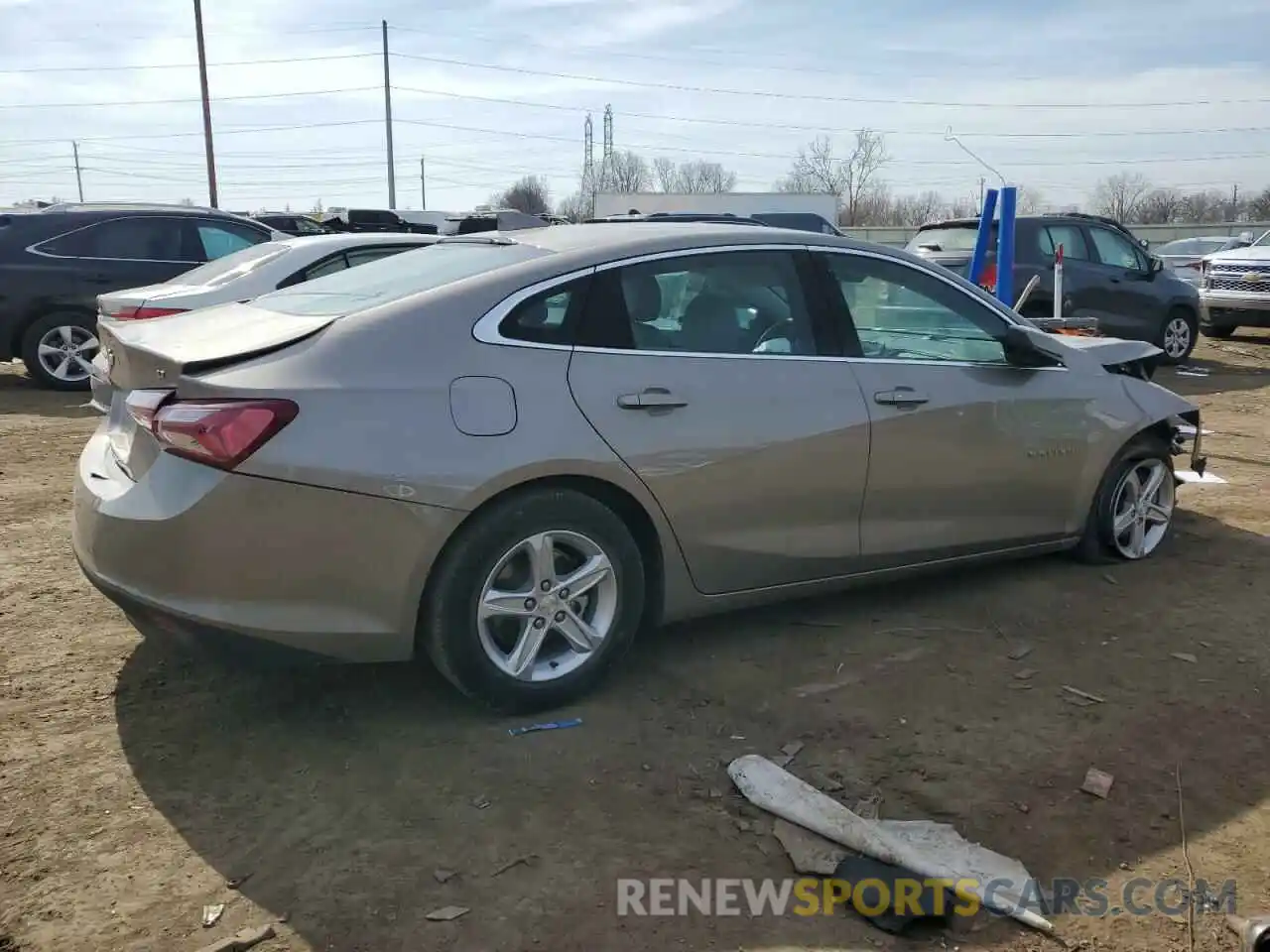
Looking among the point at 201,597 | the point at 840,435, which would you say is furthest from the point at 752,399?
the point at 201,597

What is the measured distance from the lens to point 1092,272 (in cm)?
1243

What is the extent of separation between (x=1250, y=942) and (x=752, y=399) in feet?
7.06

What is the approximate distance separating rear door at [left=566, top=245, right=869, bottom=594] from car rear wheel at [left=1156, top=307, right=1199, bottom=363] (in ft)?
34.7

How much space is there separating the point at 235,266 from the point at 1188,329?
36.2 feet

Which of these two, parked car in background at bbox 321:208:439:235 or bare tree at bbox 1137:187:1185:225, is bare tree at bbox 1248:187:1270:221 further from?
parked car in background at bbox 321:208:439:235

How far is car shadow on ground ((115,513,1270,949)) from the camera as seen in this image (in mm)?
2785

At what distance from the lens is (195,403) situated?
10.5 ft

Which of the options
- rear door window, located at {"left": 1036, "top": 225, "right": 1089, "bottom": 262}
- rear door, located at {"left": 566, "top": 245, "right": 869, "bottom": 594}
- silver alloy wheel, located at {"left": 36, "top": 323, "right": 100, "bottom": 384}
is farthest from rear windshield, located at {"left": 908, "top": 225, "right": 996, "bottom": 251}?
rear door, located at {"left": 566, "top": 245, "right": 869, "bottom": 594}

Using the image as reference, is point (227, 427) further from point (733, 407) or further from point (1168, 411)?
point (1168, 411)

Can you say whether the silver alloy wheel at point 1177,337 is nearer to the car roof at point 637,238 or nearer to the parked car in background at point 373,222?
the car roof at point 637,238

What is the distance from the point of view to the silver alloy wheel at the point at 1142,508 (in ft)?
17.2

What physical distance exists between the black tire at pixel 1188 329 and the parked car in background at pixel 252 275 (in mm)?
9123

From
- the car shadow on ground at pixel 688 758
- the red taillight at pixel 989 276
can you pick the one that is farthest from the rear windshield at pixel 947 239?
the car shadow on ground at pixel 688 758

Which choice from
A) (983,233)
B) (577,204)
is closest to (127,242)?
(983,233)
